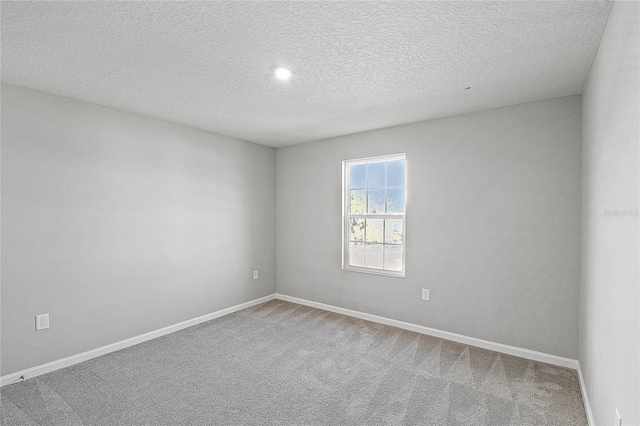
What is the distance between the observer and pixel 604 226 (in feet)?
5.75

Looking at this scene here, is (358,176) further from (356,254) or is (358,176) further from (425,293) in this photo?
(425,293)

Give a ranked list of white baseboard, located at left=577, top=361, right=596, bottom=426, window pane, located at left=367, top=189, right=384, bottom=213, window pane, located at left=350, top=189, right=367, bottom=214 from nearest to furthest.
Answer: white baseboard, located at left=577, top=361, right=596, bottom=426 < window pane, located at left=367, top=189, right=384, bottom=213 < window pane, located at left=350, top=189, right=367, bottom=214

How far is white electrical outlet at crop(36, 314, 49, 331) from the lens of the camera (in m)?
2.59

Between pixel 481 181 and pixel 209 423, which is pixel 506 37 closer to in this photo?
pixel 481 181

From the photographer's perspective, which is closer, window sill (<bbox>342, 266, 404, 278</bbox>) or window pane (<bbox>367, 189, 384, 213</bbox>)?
window sill (<bbox>342, 266, 404, 278</bbox>)

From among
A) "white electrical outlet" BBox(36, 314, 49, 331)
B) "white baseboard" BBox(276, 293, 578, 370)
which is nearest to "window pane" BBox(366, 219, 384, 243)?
"white baseboard" BBox(276, 293, 578, 370)

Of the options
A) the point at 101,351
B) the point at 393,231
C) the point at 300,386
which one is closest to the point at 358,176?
the point at 393,231

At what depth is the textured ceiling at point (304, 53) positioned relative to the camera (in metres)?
1.61

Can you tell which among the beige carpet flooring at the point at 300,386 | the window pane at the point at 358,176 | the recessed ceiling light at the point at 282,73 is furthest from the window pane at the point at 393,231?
the recessed ceiling light at the point at 282,73

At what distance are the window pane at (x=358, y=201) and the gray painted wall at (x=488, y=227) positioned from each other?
0.70ft

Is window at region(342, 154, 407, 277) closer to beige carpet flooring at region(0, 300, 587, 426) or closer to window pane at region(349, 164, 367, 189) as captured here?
A: window pane at region(349, 164, 367, 189)

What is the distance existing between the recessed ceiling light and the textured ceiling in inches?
2.0

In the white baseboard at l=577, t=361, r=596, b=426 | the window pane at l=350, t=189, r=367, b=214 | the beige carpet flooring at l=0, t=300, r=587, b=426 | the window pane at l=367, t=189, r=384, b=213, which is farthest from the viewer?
the window pane at l=350, t=189, r=367, b=214

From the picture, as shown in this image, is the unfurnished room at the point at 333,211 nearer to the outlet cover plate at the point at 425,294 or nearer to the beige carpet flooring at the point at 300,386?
the beige carpet flooring at the point at 300,386
